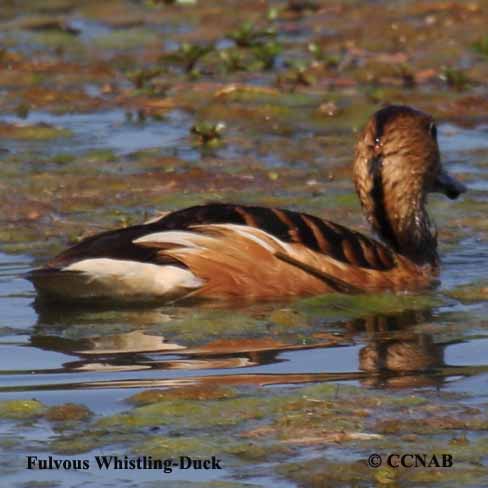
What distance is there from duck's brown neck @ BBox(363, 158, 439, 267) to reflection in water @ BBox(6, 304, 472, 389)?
835 mm

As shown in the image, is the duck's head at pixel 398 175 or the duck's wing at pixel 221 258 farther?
the duck's head at pixel 398 175

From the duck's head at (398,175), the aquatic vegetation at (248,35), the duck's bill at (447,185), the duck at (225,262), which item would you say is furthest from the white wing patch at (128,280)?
the aquatic vegetation at (248,35)

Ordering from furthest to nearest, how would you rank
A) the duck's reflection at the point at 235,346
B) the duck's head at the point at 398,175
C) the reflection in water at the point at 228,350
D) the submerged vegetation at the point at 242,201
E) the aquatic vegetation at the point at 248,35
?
the aquatic vegetation at the point at 248,35
the duck's head at the point at 398,175
the duck's reflection at the point at 235,346
the reflection in water at the point at 228,350
the submerged vegetation at the point at 242,201

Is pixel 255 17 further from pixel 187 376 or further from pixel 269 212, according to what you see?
pixel 187 376

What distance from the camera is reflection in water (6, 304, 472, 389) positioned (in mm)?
7254

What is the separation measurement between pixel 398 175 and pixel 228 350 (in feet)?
6.59

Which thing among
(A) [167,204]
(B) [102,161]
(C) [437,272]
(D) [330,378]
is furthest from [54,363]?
(B) [102,161]

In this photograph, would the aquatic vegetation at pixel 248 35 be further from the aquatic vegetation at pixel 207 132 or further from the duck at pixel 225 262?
the duck at pixel 225 262

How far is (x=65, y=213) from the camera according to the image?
34.9 ft

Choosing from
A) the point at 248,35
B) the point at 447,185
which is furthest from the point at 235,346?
the point at 248,35

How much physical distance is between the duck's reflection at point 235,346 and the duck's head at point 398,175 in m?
0.90

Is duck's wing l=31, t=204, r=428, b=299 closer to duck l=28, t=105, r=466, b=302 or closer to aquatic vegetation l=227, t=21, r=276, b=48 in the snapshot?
duck l=28, t=105, r=466, b=302

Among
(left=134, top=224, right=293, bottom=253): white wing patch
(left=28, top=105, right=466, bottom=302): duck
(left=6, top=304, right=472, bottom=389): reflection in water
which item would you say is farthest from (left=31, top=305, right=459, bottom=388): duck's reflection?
(left=134, top=224, right=293, bottom=253): white wing patch

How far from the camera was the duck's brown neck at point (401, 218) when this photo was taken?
932 centimetres
